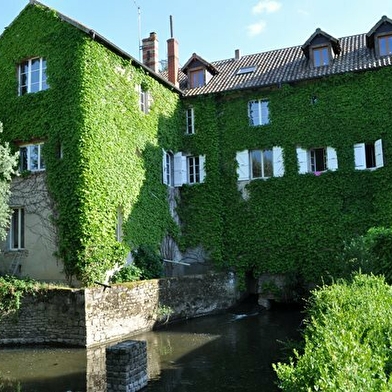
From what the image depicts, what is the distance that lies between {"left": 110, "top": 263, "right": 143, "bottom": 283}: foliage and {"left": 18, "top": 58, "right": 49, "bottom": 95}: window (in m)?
8.41

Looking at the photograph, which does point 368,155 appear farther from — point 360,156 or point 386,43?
point 386,43

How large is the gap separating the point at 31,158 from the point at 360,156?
15.0 meters

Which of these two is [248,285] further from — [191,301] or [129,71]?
[129,71]

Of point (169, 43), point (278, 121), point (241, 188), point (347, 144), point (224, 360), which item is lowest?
point (224, 360)

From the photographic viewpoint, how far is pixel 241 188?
2384cm

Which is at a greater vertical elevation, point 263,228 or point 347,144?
point 347,144

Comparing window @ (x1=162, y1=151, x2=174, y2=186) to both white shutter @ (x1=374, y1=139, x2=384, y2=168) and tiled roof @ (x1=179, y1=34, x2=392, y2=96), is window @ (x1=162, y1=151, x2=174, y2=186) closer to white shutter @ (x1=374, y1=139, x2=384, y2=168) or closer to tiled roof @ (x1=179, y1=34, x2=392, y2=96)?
tiled roof @ (x1=179, y1=34, x2=392, y2=96)

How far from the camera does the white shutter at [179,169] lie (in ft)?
78.9

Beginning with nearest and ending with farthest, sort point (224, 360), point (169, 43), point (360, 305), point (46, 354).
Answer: point (360, 305) → point (224, 360) → point (46, 354) → point (169, 43)

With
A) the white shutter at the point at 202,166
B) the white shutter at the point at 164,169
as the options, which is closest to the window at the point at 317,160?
the white shutter at the point at 202,166

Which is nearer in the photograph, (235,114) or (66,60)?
(66,60)

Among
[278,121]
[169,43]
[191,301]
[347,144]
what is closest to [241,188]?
[278,121]

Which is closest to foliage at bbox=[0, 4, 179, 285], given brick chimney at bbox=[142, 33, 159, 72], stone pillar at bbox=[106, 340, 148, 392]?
brick chimney at bbox=[142, 33, 159, 72]

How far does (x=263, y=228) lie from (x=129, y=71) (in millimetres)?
10038
